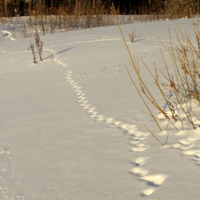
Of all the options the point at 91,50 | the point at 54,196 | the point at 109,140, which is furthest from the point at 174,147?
the point at 91,50

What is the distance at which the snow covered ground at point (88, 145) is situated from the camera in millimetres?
1292

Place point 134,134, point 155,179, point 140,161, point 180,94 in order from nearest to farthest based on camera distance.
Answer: point 155,179, point 140,161, point 134,134, point 180,94

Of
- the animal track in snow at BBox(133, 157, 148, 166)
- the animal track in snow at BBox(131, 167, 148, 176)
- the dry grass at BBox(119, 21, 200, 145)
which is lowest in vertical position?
the animal track in snow at BBox(131, 167, 148, 176)

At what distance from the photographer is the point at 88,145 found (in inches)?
70.3

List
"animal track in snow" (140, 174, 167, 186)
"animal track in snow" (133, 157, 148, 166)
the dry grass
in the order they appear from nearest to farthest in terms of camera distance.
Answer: "animal track in snow" (140, 174, 167, 186)
"animal track in snow" (133, 157, 148, 166)
the dry grass

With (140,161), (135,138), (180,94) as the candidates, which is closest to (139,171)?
(140,161)

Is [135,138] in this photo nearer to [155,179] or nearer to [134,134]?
[134,134]

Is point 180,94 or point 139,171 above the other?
point 180,94

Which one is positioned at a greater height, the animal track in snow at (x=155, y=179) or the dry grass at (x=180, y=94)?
the dry grass at (x=180, y=94)

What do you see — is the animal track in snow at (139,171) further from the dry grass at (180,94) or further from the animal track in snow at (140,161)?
the dry grass at (180,94)

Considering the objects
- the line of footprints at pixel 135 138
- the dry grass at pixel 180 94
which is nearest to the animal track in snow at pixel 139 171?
the line of footprints at pixel 135 138

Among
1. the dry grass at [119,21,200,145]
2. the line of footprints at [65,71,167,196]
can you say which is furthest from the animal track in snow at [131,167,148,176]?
the dry grass at [119,21,200,145]

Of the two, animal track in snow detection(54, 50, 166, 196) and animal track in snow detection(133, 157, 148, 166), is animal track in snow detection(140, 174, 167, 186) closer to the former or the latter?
animal track in snow detection(54, 50, 166, 196)

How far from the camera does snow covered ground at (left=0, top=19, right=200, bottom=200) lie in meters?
1.29
